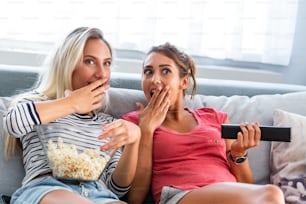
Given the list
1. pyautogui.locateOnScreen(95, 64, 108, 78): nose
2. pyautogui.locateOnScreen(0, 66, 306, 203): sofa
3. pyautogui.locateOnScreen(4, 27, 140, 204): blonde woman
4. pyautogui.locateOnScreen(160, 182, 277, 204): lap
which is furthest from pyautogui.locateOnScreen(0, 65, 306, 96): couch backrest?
pyautogui.locateOnScreen(160, 182, 277, 204): lap

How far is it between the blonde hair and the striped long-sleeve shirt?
0.14 ft

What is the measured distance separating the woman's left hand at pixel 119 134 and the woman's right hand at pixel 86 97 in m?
0.08

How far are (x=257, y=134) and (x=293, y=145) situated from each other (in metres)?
0.31

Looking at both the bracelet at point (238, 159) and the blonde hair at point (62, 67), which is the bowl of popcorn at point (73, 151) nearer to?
the blonde hair at point (62, 67)

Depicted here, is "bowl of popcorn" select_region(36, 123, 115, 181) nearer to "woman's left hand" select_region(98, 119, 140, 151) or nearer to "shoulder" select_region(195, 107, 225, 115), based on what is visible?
"woman's left hand" select_region(98, 119, 140, 151)

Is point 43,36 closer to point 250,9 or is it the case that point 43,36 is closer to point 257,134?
point 250,9

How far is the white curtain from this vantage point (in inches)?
93.0

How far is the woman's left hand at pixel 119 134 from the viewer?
4.95 feet

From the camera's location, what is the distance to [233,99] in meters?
2.01

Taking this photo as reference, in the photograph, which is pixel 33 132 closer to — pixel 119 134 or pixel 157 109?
pixel 119 134

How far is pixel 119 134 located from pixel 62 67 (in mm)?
335

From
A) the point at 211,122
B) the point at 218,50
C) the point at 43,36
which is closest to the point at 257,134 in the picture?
the point at 211,122

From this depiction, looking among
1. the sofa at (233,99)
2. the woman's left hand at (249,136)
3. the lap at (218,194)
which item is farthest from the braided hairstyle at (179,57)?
the lap at (218,194)

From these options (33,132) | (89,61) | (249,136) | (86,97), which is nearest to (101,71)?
(89,61)
